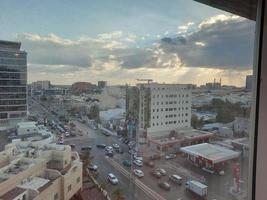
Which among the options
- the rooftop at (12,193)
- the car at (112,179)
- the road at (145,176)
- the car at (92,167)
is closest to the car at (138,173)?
the road at (145,176)

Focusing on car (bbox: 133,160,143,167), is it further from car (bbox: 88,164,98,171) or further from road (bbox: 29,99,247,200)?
car (bbox: 88,164,98,171)

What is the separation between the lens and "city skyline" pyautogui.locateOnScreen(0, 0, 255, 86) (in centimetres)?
119

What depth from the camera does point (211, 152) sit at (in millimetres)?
1794

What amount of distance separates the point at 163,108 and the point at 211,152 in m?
0.49

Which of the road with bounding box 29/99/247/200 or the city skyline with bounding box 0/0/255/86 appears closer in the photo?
the city skyline with bounding box 0/0/255/86

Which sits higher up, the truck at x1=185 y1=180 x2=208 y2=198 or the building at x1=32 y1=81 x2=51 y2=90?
the building at x1=32 y1=81 x2=51 y2=90

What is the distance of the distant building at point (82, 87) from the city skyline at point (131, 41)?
0.02 metres

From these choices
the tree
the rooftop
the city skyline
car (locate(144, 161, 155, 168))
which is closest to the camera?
the rooftop

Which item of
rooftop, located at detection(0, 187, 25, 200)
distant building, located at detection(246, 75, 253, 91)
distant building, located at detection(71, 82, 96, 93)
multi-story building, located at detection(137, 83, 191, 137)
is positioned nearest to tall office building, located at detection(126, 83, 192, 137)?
multi-story building, located at detection(137, 83, 191, 137)

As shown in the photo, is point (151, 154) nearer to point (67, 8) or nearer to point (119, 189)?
point (119, 189)

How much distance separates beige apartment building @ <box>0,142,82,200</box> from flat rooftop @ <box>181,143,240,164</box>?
70 centimetres

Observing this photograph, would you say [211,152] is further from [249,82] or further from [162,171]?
[249,82]

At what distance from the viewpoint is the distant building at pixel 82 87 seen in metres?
1.29

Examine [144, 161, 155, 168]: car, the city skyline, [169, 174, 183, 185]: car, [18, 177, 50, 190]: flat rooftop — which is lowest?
[169, 174, 183, 185]: car
